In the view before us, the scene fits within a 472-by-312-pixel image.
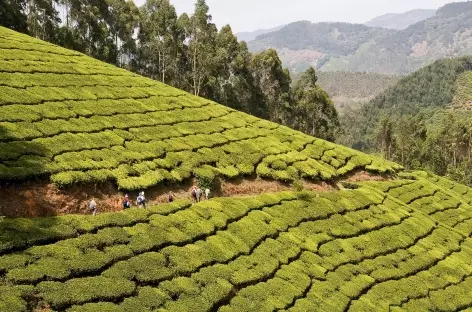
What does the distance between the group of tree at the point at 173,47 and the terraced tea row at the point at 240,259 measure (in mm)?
47839

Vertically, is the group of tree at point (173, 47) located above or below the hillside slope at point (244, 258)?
above

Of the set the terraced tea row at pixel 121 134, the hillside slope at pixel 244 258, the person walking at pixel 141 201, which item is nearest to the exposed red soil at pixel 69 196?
the terraced tea row at pixel 121 134

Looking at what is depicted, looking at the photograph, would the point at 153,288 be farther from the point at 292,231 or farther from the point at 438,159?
the point at 438,159

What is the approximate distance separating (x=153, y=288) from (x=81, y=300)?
3733 millimetres

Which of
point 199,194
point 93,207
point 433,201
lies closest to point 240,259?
point 199,194

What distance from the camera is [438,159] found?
113000 mm

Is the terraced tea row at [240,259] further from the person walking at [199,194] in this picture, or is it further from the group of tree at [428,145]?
the group of tree at [428,145]

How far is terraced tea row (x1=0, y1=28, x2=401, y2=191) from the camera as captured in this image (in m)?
32.0

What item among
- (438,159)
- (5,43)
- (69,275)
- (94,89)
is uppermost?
(5,43)

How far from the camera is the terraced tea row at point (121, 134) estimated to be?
32.0m

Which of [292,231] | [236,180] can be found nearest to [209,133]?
[236,180]

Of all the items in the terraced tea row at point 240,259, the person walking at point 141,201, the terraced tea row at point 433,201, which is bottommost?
the terraced tea row at point 433,201

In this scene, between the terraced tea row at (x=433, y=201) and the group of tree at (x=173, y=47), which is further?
the group of tree at (x=173, y=47)

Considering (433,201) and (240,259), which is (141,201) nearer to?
(240,259)
